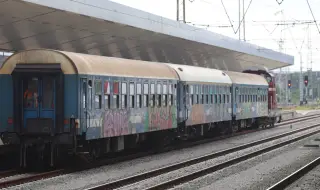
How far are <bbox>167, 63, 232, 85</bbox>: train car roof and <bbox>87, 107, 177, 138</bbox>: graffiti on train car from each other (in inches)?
70.9

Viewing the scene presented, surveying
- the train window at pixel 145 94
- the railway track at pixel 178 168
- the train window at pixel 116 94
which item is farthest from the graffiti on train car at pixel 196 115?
the train window at pixel 116 94

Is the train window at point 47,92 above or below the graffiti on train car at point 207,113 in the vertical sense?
above

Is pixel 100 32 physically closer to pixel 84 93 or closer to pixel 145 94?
pixel 145 94

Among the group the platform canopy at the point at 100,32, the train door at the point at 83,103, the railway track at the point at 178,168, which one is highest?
the platform canopy at the point at 100,32

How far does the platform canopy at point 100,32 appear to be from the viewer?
2036 centimetres

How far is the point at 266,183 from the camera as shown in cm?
1397

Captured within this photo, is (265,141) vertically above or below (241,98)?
below

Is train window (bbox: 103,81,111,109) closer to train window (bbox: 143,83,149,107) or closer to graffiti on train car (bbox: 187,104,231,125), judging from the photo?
train window (bbox: 143,83,149,107)

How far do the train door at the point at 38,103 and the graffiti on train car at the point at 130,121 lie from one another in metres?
1.12

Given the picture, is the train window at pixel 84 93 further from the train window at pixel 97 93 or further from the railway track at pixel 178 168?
the railway track at pixel 178 168

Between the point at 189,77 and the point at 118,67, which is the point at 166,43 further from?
the point at 118,67

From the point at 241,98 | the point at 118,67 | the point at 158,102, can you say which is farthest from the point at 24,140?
the point at 241,98

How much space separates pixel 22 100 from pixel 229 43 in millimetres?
25388

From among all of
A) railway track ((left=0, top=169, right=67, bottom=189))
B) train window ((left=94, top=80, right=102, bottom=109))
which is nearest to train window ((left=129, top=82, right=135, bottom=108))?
train window ((left=94, top=80, right=102, bottom=109))
